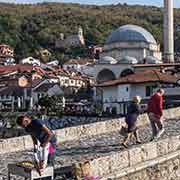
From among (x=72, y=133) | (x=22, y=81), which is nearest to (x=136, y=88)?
(x=22, y=81)

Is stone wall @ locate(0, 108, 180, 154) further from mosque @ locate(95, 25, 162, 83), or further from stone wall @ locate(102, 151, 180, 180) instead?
mosque @ locate(95, 25, 162, 83)

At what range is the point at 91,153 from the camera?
1062 centimetres

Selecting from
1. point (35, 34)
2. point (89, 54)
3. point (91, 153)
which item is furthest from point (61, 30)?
point (91, 153)

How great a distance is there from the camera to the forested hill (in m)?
112

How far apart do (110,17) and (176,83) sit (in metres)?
87.1

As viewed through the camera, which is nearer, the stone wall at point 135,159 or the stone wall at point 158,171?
the stone wall at point 135,159

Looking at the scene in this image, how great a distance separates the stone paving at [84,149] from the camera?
10.0 meters

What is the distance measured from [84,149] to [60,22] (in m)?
118

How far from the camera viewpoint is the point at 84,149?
11219 millimetres

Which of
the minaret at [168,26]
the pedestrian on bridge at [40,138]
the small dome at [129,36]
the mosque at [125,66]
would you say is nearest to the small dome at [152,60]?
the mosque at [125,66]

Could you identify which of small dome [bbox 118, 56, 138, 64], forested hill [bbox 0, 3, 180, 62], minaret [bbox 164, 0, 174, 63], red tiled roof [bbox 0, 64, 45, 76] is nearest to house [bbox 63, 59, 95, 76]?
red tiled roof [bbox 0, 64, 45, 76]

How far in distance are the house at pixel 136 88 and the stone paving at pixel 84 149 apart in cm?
2858

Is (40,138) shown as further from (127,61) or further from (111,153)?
(127,61)

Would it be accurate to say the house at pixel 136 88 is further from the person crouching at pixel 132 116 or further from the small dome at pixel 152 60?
the person crouching at pixel 132 116
